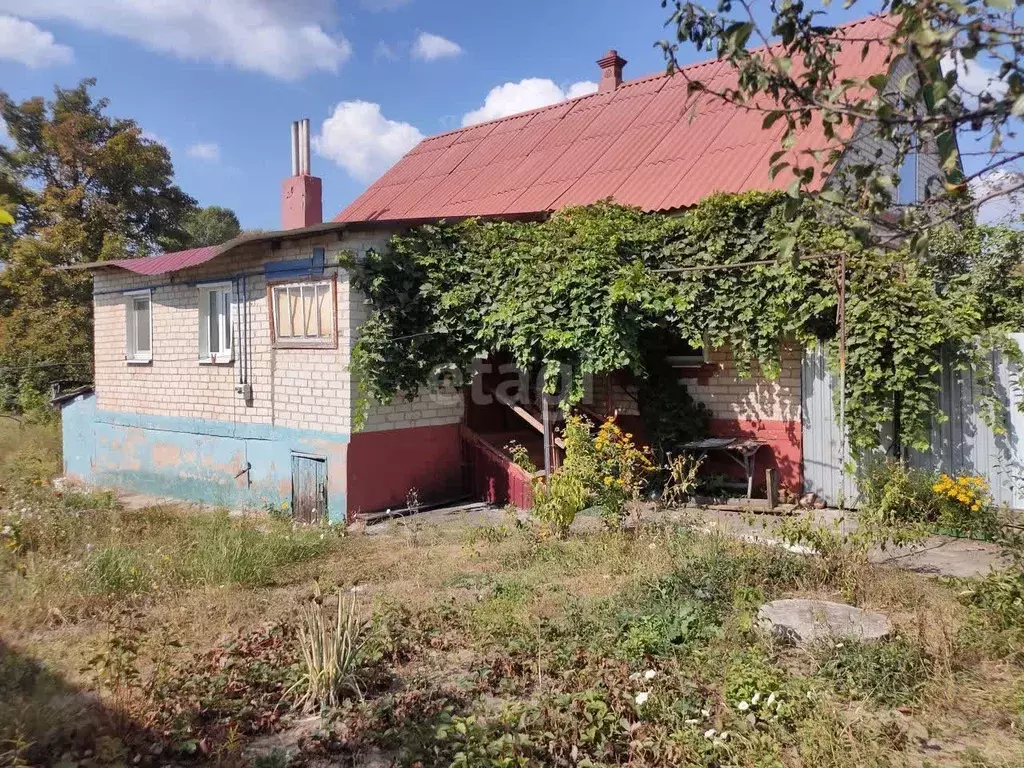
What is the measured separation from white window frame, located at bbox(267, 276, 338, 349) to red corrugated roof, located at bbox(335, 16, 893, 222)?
1399mm

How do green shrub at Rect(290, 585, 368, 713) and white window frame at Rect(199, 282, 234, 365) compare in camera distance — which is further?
white window frame at Rect(199, 282, 234, 365)

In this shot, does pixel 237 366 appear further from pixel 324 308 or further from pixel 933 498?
pixel 933 498

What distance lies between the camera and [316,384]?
9.29 m

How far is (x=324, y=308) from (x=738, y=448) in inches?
208

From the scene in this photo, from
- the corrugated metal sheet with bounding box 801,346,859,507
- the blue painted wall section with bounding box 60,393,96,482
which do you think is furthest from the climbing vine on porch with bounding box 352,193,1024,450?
the blue painted wall section with bounding box 60,393,96,482

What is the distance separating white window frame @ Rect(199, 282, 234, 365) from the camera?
10.6 m

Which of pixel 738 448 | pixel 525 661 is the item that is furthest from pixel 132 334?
pixel 525 661

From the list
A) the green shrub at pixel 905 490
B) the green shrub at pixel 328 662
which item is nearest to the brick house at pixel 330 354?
the green shrub at pixel 905 490

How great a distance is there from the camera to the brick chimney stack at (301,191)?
528 inches

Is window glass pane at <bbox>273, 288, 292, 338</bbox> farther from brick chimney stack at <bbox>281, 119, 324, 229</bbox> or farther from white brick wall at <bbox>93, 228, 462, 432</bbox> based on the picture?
brick chimney stack at <bbox>281, 119, 324, 229</bbox>

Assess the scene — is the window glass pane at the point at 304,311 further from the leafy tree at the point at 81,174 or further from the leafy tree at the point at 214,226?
the leafy tree at the point at 214,226

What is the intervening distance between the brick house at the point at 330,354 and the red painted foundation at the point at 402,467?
19 millimetres

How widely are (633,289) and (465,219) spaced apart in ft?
7.99

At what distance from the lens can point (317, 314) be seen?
30.5 ft
